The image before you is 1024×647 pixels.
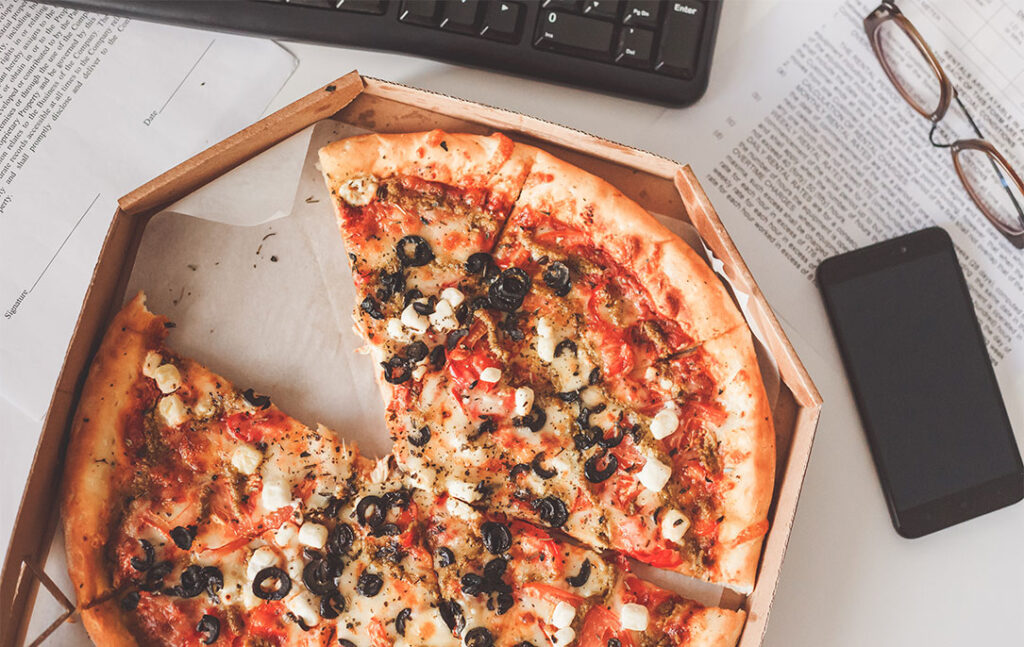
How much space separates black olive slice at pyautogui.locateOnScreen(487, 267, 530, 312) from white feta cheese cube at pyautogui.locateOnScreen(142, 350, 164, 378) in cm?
82

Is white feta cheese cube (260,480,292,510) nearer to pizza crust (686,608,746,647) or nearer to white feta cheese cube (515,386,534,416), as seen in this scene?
white feta cheese cube (515,386,534,416)

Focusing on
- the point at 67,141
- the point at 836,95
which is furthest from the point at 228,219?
the point at 836,95

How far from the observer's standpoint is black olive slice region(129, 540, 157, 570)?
1.91 metres

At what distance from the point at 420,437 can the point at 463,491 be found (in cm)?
17

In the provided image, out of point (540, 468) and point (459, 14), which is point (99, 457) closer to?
point (540, 468)

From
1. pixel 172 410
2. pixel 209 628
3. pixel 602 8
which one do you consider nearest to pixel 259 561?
pixel 209 628

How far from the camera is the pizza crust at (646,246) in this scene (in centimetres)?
193

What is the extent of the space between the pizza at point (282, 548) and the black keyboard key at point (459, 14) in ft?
3.30

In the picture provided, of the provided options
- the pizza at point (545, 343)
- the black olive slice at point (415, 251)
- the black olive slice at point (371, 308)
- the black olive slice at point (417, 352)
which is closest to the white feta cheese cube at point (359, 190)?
the pizza at point (545, 343)

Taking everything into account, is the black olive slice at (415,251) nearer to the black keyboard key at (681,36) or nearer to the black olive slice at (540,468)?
the black olive slice at (540,468)

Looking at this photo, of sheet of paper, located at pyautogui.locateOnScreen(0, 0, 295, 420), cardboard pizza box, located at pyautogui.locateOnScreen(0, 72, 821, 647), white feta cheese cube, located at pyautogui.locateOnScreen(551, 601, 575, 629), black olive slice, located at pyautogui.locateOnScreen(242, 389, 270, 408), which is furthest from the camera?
sheet of paper, located at pyautogui.locateOnScreen(0, 0, 295, 420)

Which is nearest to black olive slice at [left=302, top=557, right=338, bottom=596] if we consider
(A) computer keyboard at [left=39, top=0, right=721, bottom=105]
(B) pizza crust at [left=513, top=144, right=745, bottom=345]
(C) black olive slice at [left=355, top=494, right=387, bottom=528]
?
(C) black olive slice at [left=355, top=494, right=387, bottom=528]

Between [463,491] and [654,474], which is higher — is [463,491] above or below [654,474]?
above

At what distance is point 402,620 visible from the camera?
193 cm
